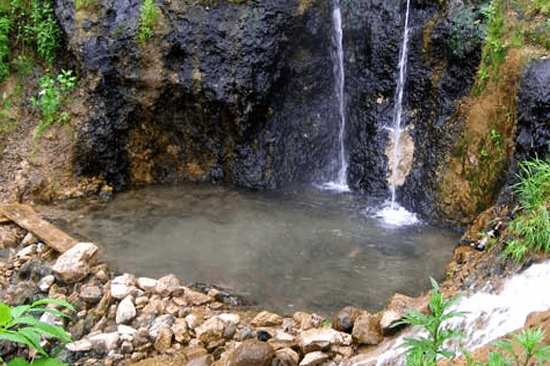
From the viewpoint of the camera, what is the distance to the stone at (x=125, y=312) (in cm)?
505

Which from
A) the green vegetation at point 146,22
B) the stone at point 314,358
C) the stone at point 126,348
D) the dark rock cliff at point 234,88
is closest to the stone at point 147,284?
the stone at point 126,348

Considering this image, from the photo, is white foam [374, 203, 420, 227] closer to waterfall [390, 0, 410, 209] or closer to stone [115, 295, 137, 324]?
waterfall [390, 0, 410, 209]

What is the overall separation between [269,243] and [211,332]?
6.84 feet

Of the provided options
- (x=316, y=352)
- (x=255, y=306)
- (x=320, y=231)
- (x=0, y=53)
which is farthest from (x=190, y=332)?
(x=0, y=53)

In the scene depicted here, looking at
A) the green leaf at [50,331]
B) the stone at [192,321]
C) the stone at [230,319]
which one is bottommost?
the stone at [192,321]

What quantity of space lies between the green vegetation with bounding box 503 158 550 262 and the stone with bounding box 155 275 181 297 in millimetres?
3080

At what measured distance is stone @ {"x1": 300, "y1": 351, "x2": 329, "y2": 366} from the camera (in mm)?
4270

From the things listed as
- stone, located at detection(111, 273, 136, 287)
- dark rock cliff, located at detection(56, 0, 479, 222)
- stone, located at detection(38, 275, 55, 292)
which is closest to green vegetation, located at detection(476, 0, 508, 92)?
dark rock cliff, located at detection(56, 0, 479, 222)

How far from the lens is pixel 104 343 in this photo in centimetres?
481

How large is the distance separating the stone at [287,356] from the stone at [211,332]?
0.65 meters

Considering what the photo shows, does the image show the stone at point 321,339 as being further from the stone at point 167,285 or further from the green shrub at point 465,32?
the green shrub at point 465,32

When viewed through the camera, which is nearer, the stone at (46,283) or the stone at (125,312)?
the stone at (125,312)

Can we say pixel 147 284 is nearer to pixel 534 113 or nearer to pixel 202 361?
pixel 202 361

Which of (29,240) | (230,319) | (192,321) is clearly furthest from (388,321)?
(29,240)
